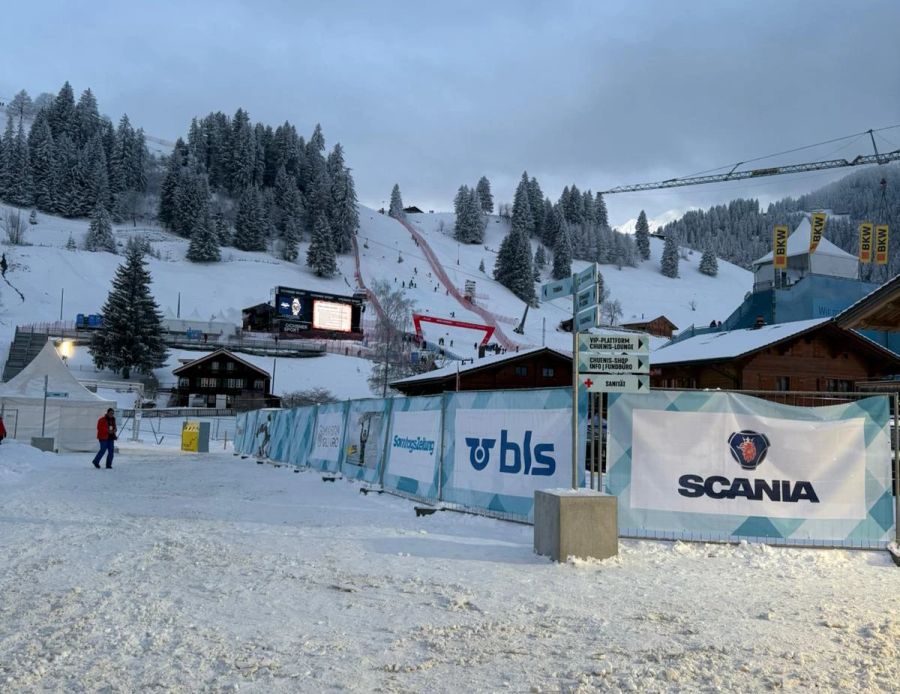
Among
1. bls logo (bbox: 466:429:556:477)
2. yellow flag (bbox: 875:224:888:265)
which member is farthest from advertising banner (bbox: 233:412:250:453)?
yellow flag (bbox: 875:224:888:265)

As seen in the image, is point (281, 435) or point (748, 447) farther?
point (281, 435)

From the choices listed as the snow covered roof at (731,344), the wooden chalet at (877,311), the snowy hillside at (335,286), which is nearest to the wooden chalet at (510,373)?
the snow covered roof at (731,344)

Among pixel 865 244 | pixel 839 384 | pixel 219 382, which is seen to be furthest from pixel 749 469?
pixel 219 382

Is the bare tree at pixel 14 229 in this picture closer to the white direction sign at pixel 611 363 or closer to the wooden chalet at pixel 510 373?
the wooden chalet at pixel 510 373

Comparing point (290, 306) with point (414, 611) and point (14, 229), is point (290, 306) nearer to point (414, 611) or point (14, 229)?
point (14, 229)

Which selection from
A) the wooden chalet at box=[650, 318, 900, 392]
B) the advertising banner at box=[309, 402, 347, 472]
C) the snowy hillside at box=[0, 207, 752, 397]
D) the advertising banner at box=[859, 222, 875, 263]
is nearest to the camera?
the advertising banner at box=[309, 402, 347, 472]

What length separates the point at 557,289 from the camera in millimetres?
9734

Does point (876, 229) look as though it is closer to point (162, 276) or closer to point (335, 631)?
point (335, 631)

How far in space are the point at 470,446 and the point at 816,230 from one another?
50740 millimetres

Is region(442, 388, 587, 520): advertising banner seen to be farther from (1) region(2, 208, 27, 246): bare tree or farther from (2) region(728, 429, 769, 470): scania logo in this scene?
(1) region(2, 208, 27, 246): bare tree

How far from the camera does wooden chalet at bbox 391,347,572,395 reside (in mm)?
39219

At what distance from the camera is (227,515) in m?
11.3

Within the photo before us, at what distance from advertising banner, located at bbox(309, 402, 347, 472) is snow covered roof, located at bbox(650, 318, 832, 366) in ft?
57.4

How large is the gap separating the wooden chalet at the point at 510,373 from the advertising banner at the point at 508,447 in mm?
27304
